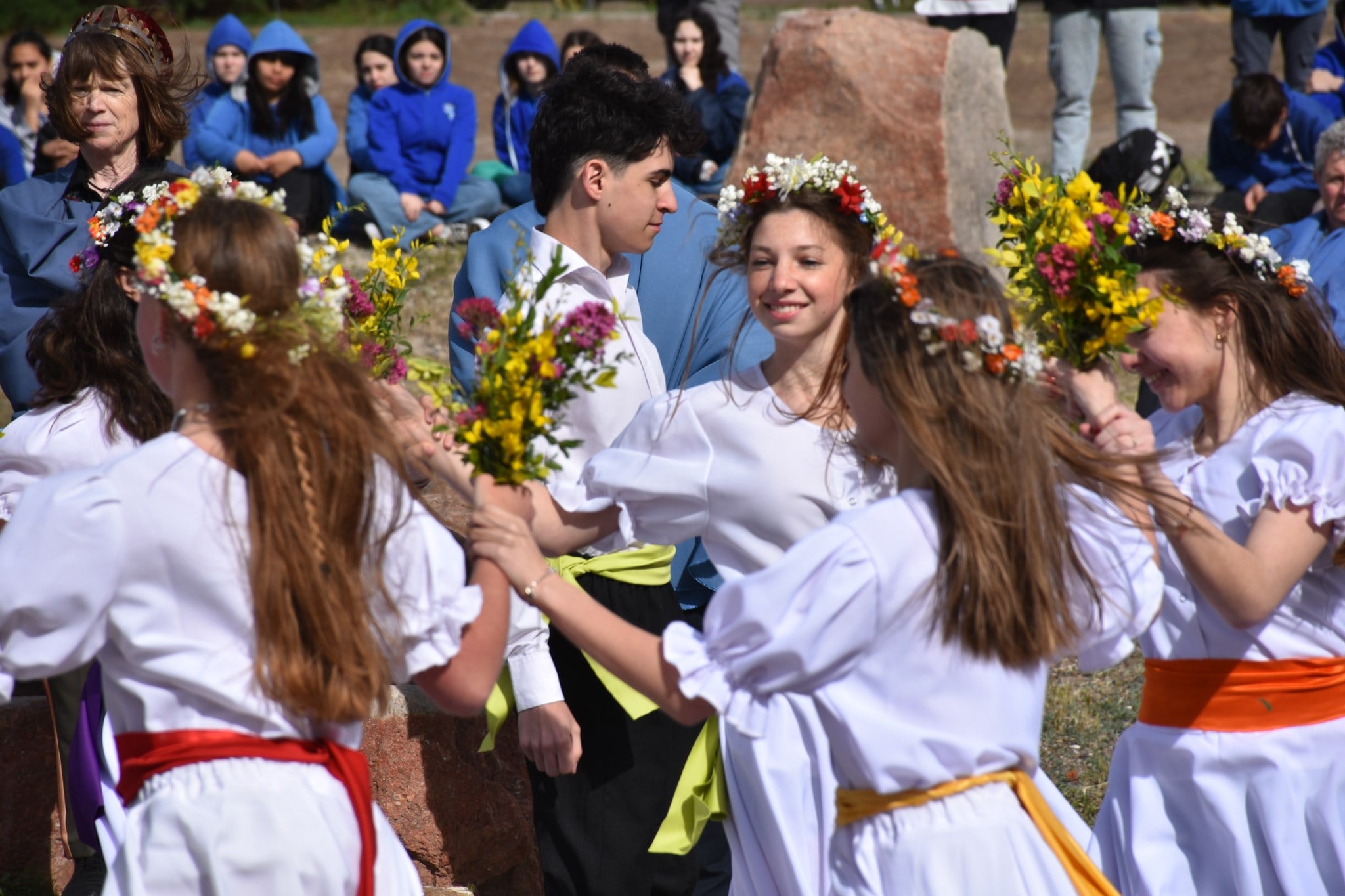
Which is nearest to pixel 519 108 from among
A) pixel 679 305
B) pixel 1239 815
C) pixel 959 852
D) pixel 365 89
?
pixel 365 89

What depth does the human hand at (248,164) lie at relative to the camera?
339 inches

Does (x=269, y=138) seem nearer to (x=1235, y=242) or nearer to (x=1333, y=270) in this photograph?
(x=1333, y=270)

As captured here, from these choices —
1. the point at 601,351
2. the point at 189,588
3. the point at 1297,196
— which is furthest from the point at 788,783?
the point at 1297,196

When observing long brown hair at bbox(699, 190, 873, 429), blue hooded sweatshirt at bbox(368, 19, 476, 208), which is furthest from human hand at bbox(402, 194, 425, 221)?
long brown hair at bbox(699, 190, 873, 429)

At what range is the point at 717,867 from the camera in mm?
3732

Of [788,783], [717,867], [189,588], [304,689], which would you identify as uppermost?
[189,588]

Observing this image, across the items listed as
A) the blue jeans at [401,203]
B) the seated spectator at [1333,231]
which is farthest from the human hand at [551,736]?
the blue jeans at [401,203]

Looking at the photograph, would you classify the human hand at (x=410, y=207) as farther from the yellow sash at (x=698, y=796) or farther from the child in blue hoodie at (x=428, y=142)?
the yellow sash at (x=698, y=796)

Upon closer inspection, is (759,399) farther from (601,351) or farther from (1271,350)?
(1271,350)

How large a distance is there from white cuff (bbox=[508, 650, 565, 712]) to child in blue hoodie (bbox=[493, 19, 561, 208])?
20.3ft

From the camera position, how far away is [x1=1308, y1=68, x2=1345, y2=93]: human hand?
9.02m

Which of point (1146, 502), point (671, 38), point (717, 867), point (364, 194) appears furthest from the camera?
Result: point (671, 38)

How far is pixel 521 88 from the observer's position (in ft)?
31.0

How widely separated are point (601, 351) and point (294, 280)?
1.71ft
